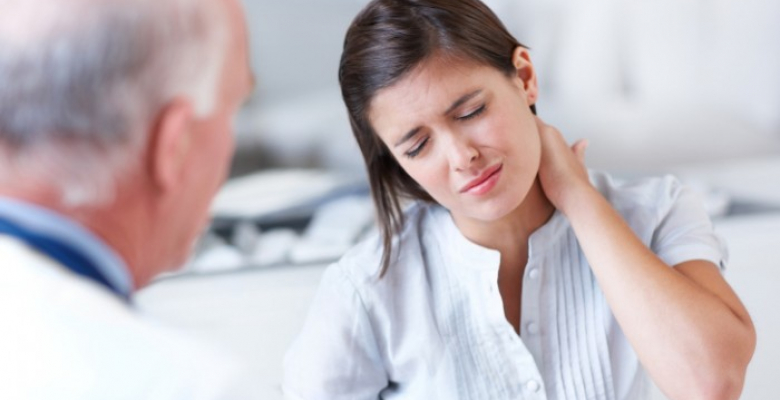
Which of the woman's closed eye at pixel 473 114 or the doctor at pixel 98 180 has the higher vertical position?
the doctor at pixel 98 180

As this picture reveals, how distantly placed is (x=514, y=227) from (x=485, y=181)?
17 centimetres

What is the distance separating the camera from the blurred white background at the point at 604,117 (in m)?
1.98

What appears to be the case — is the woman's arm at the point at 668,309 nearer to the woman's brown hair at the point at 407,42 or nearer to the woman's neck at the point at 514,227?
the woman's neck at the point at 514,227

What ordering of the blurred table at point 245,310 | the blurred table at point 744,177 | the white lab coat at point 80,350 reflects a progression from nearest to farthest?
the white lab coat at point 80,350 → the blurred table at point 245,310 → the blurred table at point 744,177

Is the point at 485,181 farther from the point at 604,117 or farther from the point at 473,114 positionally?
the point at 604,117

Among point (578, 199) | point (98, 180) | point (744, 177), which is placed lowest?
point (744, 177)

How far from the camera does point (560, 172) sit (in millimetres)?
1273

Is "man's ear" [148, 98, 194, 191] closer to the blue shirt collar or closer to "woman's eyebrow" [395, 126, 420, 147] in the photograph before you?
the blue shirt collar

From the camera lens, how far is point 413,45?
45.9 inches

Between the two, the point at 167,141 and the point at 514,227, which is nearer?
the point at 167,141

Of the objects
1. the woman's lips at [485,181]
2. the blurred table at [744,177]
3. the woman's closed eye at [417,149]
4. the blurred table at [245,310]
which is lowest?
the blurred table at [245,310]

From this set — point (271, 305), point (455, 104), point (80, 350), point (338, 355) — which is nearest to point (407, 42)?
point (455, 104)

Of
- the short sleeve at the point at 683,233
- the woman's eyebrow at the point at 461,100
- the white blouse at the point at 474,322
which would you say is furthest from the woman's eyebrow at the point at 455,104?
the short sleeve at the point at 683,233

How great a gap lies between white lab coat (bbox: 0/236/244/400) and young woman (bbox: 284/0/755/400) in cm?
55
